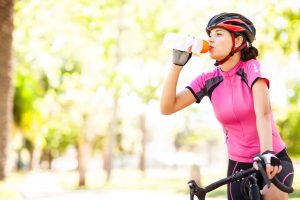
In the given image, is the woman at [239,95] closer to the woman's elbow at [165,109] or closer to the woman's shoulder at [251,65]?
the woman's shoulder at [251,65]

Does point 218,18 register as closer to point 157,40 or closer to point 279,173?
point 279,173

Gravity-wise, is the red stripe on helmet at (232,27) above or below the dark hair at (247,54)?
above

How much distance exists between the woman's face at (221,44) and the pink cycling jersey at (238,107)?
4.3 inches

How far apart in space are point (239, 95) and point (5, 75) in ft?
25.7

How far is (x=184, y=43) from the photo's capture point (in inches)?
130

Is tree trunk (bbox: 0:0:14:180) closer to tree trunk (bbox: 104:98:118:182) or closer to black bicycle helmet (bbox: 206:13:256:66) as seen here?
black bicycle helmet (bbox: 206:13:256:66)

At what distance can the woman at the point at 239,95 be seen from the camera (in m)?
3.21

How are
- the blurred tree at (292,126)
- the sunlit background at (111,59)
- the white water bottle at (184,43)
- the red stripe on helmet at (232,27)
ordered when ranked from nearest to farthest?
the white water bottle at (184,43) < the red stripe on helmet at (232,27) < the sunlit background at (111,59) < the blurred tree at (292,126)

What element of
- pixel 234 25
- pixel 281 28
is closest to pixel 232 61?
pixel 234 25

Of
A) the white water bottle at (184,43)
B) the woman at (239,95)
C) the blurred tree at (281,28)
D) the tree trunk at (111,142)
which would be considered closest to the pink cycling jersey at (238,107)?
the woman at (239,95)

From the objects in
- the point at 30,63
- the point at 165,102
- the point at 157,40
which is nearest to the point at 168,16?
the point at 157,40

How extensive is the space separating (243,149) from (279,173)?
295mm

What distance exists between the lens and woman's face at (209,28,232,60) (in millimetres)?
3379

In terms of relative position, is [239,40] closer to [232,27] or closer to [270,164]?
[232,27]
